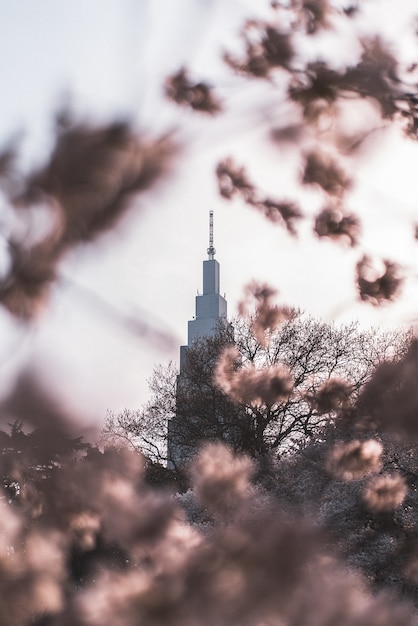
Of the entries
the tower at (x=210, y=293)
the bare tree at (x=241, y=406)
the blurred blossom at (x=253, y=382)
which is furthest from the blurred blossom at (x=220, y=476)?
the bare tree at (x=241, y=406)

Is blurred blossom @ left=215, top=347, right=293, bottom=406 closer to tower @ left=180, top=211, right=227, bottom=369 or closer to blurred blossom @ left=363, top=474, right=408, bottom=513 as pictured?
tower @ left=180, top=211, right=227, bottom=369

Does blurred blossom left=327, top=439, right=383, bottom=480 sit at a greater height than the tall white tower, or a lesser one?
lesser

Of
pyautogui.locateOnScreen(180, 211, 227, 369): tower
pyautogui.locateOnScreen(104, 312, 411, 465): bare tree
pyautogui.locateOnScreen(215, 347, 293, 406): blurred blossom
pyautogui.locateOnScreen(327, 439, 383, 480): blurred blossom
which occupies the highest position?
pyautogui.locateOnScreen(104, 312, 411, 465): bare tree

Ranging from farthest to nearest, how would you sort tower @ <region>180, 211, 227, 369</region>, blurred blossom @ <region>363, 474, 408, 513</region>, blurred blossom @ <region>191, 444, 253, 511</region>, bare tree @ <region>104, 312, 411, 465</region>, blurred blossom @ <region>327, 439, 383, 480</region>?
bare tree @ <region>104, 312, 411, 465</region>, tower @ <region>180, 211, 227, 369</region>, blurred blossom @ <region>363, 474, 408, 513</region>, blurred blossom @ <region>327, 439, 383, 480</region>, blurred blossom @ <region>191, 444, 253, 511</region>

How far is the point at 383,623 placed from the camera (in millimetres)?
1271

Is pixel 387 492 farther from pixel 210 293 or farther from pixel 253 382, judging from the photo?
pixel 210 293

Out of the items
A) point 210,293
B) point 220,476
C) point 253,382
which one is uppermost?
point 210,293

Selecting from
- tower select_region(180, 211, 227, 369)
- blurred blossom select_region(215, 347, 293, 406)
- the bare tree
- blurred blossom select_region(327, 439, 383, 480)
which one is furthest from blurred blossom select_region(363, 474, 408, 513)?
the bare tree

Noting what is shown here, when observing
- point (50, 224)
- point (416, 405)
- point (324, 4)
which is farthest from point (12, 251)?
point (324, 4)

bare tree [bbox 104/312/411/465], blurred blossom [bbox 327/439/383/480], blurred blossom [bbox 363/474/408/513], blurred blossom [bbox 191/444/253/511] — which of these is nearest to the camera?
blurred blossom [bbox 191/444/253/511]

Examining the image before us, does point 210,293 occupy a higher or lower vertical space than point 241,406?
lower

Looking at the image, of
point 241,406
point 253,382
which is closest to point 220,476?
point 253,382

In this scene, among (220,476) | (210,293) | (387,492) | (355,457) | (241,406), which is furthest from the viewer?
(241,406)

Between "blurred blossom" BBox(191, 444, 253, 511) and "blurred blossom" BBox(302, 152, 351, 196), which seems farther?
"blurred blossom" BBox(302, 152, 351, 196)
